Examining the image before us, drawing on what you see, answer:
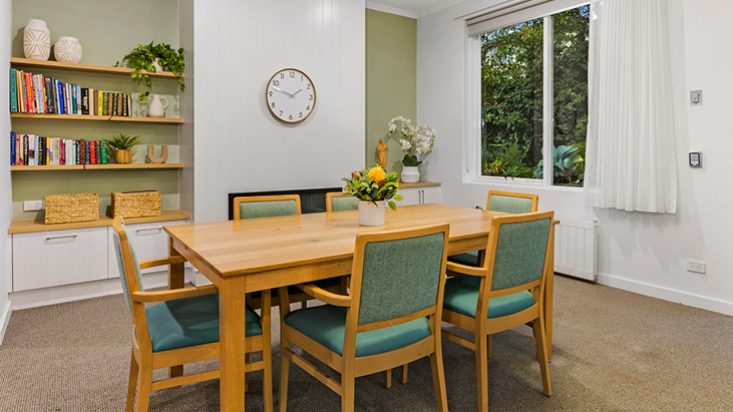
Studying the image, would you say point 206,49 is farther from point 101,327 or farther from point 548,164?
point 548,164

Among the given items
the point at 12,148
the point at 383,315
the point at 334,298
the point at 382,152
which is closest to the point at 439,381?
the point at 383,315

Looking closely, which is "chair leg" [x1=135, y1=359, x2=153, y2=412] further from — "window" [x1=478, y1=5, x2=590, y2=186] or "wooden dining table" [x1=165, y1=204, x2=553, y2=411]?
"window" [x1=478, y1=5, x2=590, y2=186]

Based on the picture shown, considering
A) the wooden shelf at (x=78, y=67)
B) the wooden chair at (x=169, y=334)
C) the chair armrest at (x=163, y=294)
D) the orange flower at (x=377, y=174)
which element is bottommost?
the wooden chair at (x=169, y=334)

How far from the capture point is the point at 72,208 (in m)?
3.86

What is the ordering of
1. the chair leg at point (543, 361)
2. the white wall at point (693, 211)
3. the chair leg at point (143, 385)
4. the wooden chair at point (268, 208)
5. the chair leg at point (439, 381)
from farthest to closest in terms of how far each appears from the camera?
1. the white wall at point (693, 211)
2. the wooden chair at point (268, 208)
3. the chair leg at point (543, 361)
4. the chair leg at point (439, 381)
5. the chair leg at point (143, 385)

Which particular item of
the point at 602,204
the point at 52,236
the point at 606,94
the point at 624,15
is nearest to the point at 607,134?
the point at 606,94

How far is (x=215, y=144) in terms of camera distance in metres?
4.22

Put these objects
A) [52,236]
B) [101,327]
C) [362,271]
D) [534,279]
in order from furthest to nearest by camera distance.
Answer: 1. [52,236]
2. [101,327]
3. [534,279]
4. [362,271]

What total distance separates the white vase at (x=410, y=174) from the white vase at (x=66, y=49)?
346cm

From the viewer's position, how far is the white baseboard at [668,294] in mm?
3582

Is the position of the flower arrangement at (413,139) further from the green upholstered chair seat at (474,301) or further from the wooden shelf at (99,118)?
the green upholstered chair seat at (474,301)

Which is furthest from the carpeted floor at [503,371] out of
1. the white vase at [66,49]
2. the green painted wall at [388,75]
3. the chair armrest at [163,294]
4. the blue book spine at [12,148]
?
the green painted wall at [388,75]

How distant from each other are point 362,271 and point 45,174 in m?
3.58

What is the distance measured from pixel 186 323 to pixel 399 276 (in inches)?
35.4
